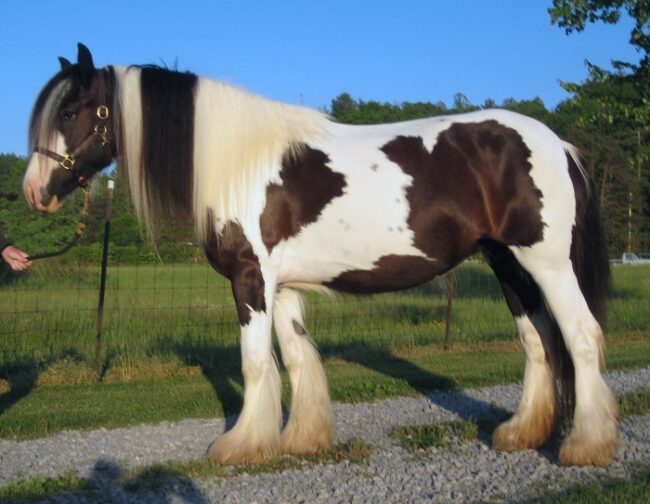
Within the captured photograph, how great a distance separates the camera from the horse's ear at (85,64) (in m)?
5.18

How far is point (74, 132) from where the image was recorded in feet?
17.2

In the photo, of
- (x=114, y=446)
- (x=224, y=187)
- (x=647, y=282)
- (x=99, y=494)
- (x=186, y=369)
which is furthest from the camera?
(x=647, y=282)

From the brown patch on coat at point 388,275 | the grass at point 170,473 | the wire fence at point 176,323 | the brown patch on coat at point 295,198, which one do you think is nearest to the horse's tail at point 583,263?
the brown patch on coat at point 388,275

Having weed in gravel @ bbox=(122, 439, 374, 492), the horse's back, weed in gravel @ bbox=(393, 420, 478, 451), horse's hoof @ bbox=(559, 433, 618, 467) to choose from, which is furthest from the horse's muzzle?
horse's hoof @ bbox=(559, 433, 618, 467)

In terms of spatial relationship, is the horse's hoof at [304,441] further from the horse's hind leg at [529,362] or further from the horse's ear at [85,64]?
the horse's ear at [85,64]

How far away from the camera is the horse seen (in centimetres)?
518

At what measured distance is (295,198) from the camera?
522 centimetres

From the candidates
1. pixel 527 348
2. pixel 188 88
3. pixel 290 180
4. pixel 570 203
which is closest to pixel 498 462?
pixel 527 348

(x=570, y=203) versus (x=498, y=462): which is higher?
(x=570, y=203)

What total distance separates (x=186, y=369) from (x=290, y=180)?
4835 mm

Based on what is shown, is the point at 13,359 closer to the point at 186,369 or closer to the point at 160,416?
the point at 186,369

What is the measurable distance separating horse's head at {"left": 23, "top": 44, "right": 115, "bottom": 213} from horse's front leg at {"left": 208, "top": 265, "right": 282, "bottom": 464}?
1.30 meters

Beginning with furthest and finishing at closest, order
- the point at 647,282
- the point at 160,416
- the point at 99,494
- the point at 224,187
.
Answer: the point at 647,282 < the point at 160,416 < the point at 224,187 < the point at 99,494

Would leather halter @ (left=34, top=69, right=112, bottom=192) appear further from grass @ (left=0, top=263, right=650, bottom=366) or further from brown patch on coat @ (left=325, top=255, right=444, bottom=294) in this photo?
grass @ (left=0, top=263, right=650, bottom=366)
